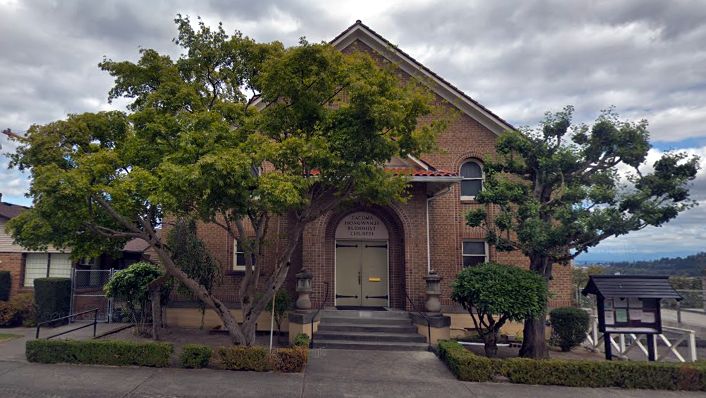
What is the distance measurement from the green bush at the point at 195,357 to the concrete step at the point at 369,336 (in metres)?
3.35

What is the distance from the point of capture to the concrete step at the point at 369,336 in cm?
1204

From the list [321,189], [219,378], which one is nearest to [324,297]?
[321,189]

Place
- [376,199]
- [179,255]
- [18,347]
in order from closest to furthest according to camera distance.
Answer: [376,199] → [18,347] → [179,255]

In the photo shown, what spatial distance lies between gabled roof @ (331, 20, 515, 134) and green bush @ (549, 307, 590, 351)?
682 centimetres

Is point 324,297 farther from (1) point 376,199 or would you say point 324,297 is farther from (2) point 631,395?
(2) point 631,395

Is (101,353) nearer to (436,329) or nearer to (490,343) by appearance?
(436,329)

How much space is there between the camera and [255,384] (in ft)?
27.9

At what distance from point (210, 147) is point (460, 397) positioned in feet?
22.1

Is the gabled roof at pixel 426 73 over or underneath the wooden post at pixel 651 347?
over

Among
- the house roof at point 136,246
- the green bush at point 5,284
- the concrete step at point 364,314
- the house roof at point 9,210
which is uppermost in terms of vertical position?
the house roof at point 9,210

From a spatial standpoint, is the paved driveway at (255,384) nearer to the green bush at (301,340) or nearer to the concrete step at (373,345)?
the green bush at (301,340)

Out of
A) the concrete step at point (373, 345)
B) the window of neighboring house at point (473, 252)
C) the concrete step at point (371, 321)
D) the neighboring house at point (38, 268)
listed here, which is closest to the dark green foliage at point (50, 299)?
the neighboring house at point (38, 268)

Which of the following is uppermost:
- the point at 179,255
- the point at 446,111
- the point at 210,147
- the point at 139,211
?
the point at 446,111

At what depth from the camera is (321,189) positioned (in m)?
10.9
